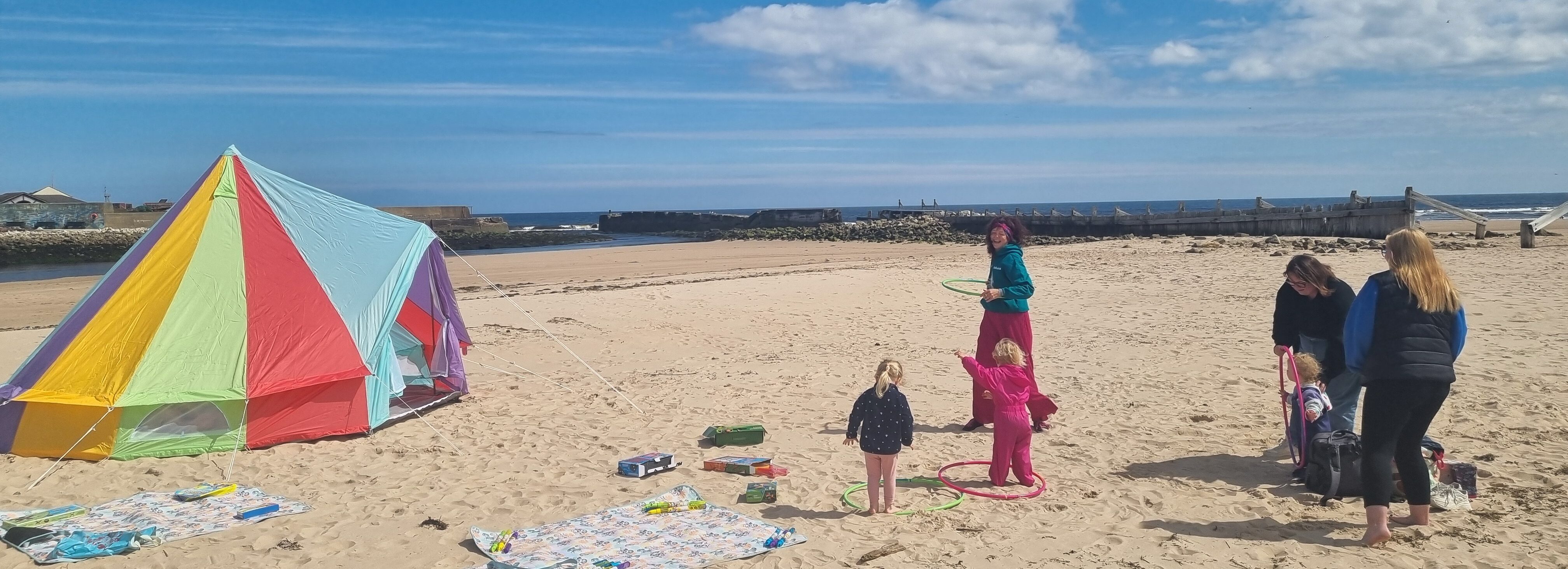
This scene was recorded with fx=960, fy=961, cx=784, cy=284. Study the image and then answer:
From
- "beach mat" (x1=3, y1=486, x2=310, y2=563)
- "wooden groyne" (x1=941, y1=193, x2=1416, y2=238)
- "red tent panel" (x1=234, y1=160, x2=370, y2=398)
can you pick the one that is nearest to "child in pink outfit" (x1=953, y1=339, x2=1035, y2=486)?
"beach mat" (x1=3, y1=486, x2=310, y2=563)

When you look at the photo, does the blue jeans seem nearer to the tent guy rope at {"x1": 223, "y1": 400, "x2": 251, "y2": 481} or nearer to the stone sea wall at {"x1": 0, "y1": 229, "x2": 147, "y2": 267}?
the tent guy rope at {"x1": 223, "y1": 400, "x2": 251, "y2": 481}

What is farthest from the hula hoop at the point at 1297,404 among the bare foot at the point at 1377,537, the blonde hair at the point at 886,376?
the blonde hair at the point at 886,376

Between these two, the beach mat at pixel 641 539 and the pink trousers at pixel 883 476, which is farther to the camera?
the pink trousers at pixel 883 476

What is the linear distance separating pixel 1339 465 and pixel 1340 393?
667 mm

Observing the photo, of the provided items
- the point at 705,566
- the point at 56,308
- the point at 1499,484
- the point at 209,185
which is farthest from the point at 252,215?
the point at 56,308

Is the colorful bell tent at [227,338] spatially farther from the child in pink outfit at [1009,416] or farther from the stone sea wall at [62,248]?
the stone sea wall at [62,248]

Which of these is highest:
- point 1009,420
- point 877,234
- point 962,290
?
point 877,234

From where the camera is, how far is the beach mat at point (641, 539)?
15.5 ft

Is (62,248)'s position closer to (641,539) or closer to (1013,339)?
(641,539)

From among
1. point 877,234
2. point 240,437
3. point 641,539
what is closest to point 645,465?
point 641,539

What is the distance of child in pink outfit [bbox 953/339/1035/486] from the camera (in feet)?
18.9

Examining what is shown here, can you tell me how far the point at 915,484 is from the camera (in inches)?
235

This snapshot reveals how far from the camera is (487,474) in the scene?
6.50m

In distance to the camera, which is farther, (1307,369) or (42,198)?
(42,198)
